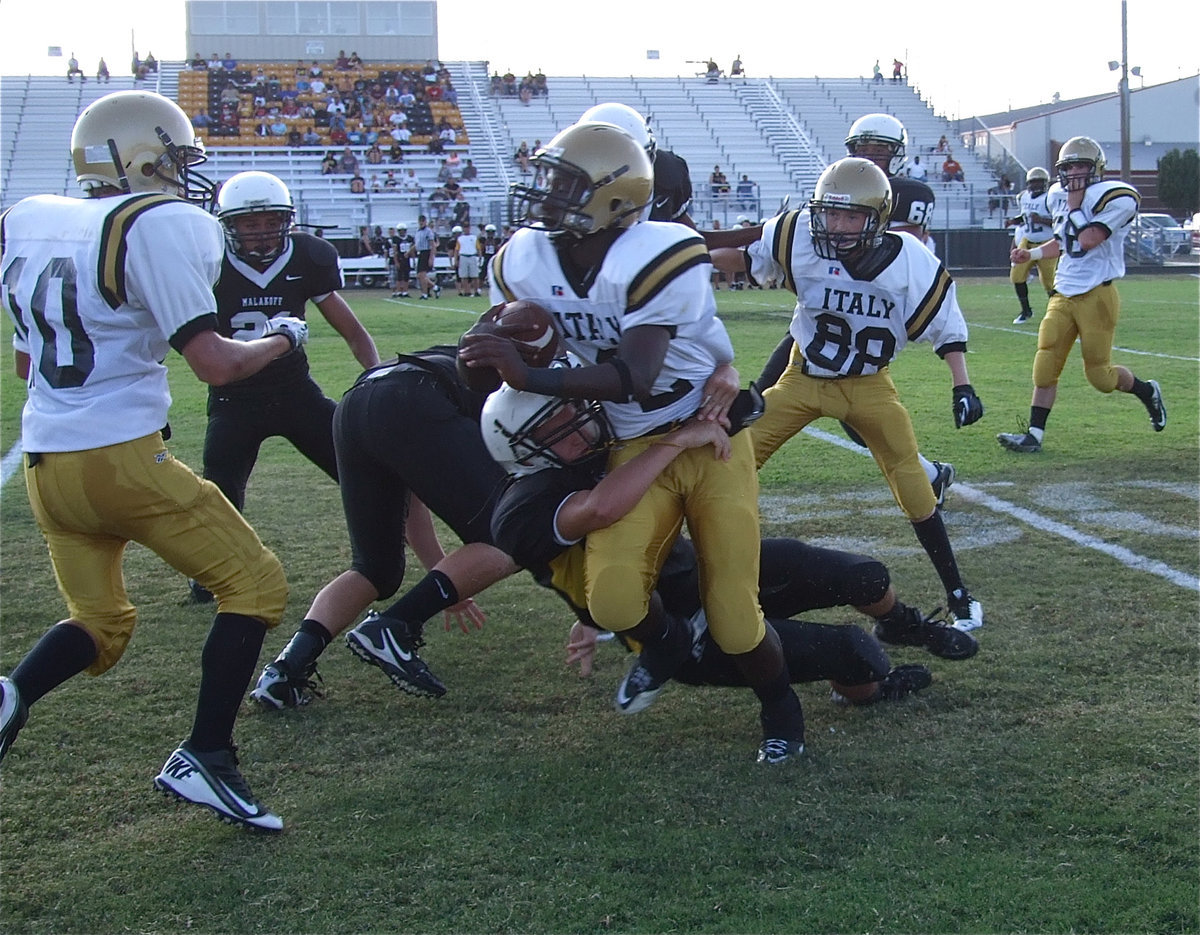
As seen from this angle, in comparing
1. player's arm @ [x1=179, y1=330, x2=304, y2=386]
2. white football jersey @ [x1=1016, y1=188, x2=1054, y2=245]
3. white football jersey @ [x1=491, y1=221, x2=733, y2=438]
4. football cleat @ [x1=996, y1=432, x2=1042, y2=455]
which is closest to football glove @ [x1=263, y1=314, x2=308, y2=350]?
player's arm @ [x1=179, y1=330, x2=304, y2=386]

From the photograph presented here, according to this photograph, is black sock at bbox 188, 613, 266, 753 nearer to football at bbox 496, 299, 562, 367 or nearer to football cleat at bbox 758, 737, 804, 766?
football at bbox 496, 299, 562, 367

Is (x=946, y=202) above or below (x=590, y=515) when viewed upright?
above

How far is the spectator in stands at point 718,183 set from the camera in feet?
96.5

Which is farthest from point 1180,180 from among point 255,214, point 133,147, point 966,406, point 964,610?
point 133,147

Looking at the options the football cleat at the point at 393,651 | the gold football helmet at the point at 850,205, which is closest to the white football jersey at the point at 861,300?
the gold football helmet at the point at 850,205

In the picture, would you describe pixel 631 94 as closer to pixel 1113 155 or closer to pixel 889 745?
pixel 1113 155

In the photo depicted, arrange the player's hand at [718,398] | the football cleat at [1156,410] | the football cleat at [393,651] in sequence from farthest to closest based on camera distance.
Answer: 1. the football cleat at [1156,410]
2. the football cleat at [393,651]
3. the player's hand at [718,398]

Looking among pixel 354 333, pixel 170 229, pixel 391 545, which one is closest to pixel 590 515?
pixel 391 545

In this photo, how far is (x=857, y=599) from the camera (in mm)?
3699

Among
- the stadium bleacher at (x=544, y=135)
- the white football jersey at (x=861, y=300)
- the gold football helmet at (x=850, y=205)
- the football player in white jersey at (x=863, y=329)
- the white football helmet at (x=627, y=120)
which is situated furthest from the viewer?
the stadium bleacher at (x=544, y=135)

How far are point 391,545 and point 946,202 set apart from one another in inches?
1076

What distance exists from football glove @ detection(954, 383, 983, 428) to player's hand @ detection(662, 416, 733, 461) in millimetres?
1751

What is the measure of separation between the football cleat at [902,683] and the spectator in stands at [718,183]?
2672 centimetres

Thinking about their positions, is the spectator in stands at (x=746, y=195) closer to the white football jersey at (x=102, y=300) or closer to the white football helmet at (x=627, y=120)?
the white football helmet at (x=627, y=120)
